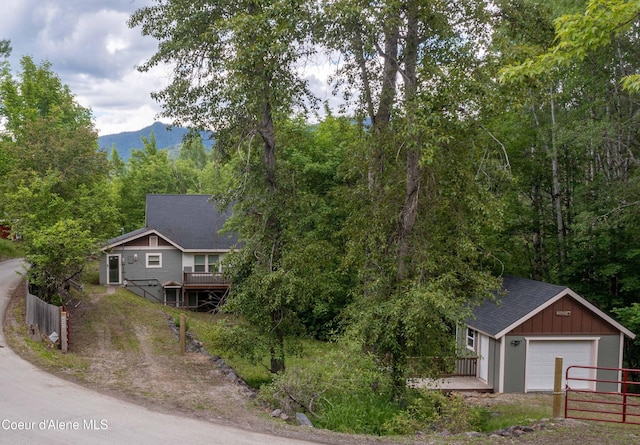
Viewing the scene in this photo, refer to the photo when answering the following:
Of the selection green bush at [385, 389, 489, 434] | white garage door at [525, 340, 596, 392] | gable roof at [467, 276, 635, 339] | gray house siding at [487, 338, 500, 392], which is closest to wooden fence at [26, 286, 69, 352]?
green bush at [385, 389, 489, 434]

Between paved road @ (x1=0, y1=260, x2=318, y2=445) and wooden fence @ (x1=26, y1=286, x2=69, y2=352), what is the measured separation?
3.74m

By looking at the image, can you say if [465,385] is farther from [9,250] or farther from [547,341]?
[9,250]

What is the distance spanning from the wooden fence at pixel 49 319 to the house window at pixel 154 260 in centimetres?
1185

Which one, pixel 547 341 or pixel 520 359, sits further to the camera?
pixel 547 341

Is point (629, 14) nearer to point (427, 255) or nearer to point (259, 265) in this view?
point (427, 255)

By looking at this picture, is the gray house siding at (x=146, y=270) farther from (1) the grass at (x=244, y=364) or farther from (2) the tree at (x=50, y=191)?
(2) the tree at (x=50, y=191)

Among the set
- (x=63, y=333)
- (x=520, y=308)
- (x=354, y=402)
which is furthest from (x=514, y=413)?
(x=63, y=333)

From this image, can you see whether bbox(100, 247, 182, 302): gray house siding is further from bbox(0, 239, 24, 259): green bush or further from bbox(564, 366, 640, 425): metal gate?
bbox(564, 366, 640, 425): metal gate

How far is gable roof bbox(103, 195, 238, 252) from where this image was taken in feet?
93.8

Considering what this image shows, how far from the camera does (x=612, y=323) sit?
16312 mm

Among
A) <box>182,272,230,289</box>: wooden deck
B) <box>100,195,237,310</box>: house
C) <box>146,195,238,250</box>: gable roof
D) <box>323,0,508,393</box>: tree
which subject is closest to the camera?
<box>323,0,508,393</box>: tree

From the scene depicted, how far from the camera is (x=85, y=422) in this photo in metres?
8.00

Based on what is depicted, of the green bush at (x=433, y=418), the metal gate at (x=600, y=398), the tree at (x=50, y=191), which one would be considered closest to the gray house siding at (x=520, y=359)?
the metal gate at (x=600, y=398)

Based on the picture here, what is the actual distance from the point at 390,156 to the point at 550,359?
976 cm
